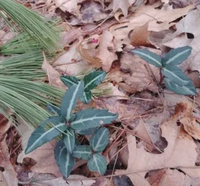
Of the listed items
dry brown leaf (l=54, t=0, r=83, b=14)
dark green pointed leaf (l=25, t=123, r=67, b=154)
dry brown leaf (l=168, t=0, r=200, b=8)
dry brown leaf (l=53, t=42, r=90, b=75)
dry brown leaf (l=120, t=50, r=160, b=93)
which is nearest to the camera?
dark green pointed leaf (l=25, t=123, r=67, b=154)

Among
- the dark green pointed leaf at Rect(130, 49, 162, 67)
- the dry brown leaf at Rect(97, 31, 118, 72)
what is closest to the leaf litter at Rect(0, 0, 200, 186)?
the dry brown leaf at Rect(97, 31, 118, 72)

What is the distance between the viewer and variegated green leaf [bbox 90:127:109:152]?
1.12 metres

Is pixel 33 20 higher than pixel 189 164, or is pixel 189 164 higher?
pixel 33 20

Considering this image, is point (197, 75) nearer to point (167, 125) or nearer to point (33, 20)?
Answer: point (167, 125)

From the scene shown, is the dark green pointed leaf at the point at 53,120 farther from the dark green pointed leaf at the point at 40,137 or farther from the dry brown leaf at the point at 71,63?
the dry brown leaf at the point at 71,63

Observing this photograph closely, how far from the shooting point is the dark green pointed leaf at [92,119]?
107 cm

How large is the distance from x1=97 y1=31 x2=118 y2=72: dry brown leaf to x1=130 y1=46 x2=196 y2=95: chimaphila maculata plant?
7.8 inches

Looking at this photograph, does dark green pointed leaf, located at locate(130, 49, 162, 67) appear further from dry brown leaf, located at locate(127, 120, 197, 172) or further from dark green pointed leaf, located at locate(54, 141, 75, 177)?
dark green pointed leaf, located at locate(54, 141, 75, 177)

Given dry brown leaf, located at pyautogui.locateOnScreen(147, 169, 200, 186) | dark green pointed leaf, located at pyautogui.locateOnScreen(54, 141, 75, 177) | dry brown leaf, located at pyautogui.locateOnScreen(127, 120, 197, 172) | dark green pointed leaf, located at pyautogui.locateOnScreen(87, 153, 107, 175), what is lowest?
dry brown leaf, located at pyautogui.locateOnScreen(147, 169, 200, 186)

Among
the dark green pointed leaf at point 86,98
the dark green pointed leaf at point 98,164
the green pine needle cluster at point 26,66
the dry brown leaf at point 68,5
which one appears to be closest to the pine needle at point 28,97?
the green pine needle cluster at point 26,66

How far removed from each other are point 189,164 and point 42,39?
82cm

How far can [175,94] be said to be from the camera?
1.31 m

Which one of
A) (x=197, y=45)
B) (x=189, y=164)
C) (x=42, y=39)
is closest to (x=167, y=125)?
(x=189, y=164)

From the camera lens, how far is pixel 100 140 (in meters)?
1.12
